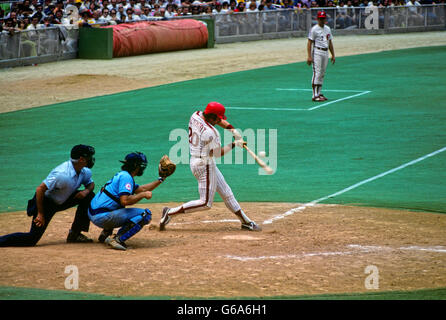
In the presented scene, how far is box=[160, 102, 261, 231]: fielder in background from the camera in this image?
9.40 m

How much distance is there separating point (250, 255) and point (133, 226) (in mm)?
1458

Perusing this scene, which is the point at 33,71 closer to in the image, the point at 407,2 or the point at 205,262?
the point at 205,262

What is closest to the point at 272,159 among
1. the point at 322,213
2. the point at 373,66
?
the point at 322,213

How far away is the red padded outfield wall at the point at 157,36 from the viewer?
3139cm

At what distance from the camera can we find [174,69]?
28312mm

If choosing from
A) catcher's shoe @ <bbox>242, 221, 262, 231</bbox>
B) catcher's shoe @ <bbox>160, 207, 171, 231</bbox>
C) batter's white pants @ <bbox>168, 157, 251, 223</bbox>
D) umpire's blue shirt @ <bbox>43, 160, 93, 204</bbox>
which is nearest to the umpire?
umpire's blue shirt @ <bbox>43, 160, 93, 204</bbox>

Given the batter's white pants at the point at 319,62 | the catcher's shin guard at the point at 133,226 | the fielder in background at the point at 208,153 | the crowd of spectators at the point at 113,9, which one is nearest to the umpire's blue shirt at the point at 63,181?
the catcher's shin guard at the point at 133,226

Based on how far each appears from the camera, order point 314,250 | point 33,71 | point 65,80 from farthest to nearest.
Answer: point 33,71 → point 65,80 → point 314,250

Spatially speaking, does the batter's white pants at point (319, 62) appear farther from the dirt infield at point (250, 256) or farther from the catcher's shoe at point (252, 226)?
the catcher's shoe at point (252, 226)

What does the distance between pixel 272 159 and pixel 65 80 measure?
13356 mm

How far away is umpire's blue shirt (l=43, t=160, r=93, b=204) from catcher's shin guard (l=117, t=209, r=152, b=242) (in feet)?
2.59

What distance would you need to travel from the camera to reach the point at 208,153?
9.52 m

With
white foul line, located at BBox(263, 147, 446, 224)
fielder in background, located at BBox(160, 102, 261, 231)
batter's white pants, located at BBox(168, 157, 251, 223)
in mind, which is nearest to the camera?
fielder in background, located at BBox(160, 102, 261, 231)

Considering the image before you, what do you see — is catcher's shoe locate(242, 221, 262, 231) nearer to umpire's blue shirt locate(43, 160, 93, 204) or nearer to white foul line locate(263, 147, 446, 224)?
white foul line locate(263, 147, 446, 224)
